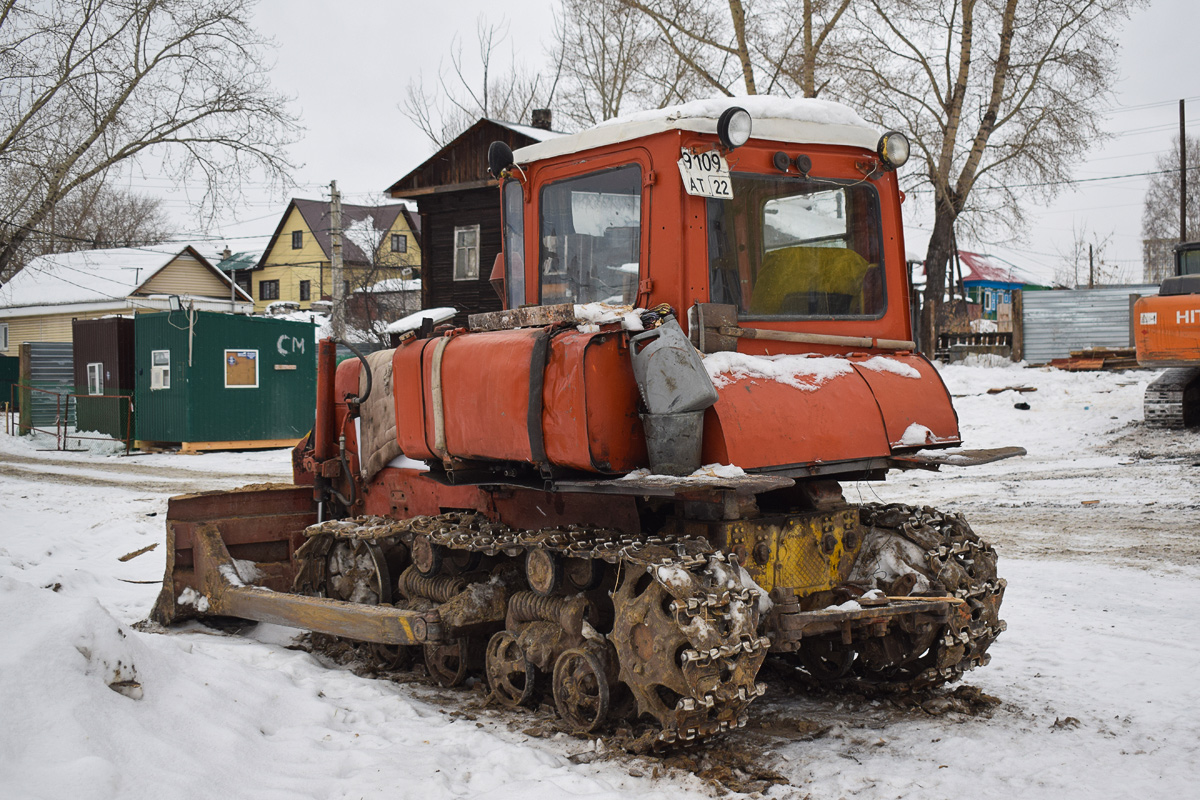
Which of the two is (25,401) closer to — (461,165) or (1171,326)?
(461,165)

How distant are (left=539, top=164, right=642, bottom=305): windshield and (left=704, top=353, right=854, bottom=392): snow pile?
0.63 m

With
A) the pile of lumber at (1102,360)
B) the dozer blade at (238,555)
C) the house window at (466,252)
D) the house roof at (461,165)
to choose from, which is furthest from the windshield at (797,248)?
the house window at (466,252)

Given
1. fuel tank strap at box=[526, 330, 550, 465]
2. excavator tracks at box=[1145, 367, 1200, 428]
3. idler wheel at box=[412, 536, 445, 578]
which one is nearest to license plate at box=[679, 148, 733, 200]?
fuel tank strap at box=[526, 330, 550, 465]

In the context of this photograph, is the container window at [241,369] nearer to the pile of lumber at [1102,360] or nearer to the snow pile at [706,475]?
the pile of lumber at [1102,360]

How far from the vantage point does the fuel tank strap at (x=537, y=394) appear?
4.33 meters

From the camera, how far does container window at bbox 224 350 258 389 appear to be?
19891 millimetres

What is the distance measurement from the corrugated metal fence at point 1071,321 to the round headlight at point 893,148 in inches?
956

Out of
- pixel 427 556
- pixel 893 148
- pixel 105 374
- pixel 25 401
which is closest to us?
pixel 893 148

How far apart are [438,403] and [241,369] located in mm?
16311

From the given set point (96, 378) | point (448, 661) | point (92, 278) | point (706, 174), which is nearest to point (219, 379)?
point (96, 378)

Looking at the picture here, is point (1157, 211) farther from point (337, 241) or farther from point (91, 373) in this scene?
point (91, 373)

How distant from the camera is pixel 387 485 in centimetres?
641

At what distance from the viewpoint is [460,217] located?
27859 millimetres

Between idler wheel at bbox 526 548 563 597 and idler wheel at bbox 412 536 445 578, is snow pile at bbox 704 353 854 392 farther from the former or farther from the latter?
idler wheel at bbox 412 536 445 578
